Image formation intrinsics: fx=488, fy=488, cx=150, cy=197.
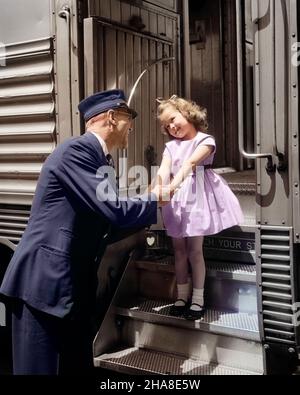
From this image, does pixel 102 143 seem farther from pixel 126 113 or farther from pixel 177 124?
pixel 177 124

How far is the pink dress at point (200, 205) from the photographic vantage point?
109 inches

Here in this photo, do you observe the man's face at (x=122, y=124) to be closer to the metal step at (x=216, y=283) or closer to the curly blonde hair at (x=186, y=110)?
the curly blonde hair at (x=186, y=110)

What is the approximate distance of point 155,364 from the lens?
2.64 meters

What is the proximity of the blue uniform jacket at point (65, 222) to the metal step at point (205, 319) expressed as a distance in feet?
2.58

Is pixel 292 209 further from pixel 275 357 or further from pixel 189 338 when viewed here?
pixel 189 338

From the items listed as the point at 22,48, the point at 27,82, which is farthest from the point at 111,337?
the point at 22,48

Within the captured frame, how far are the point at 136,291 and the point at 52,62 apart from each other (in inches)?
60.0

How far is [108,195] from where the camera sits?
79.8 inches

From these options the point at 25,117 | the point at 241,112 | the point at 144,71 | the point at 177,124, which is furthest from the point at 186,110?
the point at 25,117

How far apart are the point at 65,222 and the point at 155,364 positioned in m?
1.06

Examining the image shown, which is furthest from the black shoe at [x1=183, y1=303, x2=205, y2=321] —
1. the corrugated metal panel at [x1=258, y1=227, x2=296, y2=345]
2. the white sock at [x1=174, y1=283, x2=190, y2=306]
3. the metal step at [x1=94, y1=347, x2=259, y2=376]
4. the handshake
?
the handshake

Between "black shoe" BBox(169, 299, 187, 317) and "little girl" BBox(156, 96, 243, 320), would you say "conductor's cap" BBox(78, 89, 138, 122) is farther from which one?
"black shoe" BBox(169, 299, 187, 317)

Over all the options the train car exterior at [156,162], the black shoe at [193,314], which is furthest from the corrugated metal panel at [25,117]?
the black shoe at [193,314]

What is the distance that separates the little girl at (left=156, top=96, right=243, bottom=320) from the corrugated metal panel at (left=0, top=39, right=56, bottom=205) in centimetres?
72
